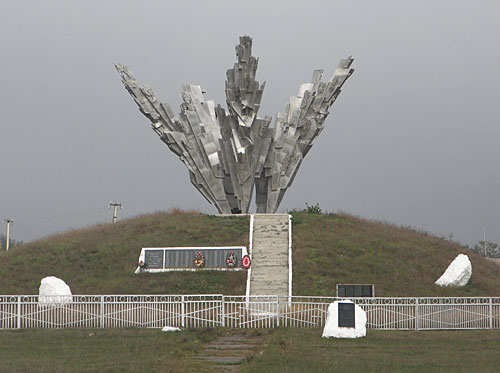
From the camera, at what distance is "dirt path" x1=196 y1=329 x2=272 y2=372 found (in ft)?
41.6

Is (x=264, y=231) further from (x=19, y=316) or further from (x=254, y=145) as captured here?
(x=19, y=316)

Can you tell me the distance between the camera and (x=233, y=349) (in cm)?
1502

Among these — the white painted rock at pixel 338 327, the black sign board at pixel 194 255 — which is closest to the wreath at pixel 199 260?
the black sign board at pixel 194 255

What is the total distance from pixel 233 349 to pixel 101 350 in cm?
271

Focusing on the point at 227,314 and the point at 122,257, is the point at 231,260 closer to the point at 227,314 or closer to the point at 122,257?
the point at 122,257

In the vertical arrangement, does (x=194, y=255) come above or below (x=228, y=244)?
below

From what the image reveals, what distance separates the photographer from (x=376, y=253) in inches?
1186

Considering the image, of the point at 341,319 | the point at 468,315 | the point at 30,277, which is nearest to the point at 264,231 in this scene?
the point at 30,277

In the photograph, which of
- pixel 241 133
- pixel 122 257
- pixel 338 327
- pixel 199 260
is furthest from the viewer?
pixel 241 133

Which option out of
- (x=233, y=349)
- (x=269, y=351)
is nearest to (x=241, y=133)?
(x=233, y=349)

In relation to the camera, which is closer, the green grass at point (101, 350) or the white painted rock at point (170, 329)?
the green grass at point (101, 350)

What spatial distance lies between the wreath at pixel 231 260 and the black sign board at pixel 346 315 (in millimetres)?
11773

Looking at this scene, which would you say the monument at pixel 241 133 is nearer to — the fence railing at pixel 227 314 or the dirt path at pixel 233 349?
the fence railing at pixel 227 314

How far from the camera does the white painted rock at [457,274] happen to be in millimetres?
27359
